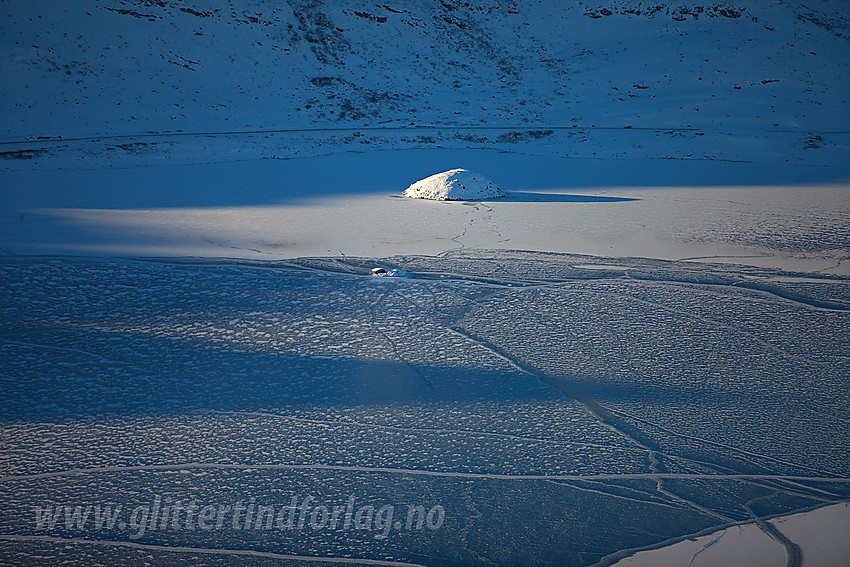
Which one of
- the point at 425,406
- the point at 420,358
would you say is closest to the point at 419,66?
the point at 420,358

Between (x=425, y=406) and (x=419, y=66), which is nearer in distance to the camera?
(x=425, y=406)

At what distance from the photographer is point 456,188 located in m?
3.63

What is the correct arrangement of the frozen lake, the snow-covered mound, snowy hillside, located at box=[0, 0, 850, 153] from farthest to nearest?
snowy hillside, located at box=[0, 0, 850, 153], the snow-covered mound, the frozen lake

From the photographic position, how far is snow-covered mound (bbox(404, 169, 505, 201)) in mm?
3613


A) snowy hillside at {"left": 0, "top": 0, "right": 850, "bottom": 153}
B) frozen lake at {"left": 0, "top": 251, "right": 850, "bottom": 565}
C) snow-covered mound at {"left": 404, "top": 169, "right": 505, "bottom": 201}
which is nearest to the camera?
frozen lake at {"left": 0, "top": 251, "right": 850, "bottom": 565}

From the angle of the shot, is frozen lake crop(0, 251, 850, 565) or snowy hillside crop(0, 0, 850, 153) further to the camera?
snowy hillside crop(0, 0, 850, 153)

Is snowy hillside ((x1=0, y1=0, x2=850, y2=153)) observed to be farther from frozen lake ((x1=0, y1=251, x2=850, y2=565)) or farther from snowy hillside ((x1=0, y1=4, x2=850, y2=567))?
frozen lake ((x1=0, y1=251, x2=850, y2=565))

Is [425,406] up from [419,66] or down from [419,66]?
down

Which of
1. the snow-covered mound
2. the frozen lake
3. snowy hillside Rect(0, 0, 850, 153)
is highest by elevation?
snowy hillside Rect(0, 0, 850, 153)

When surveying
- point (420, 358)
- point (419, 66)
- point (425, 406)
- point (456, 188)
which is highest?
point (419, 66)

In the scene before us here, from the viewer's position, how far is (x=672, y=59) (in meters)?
7.00

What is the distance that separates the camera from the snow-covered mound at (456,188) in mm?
3613

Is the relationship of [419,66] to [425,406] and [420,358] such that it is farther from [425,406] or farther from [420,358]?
[425,406]

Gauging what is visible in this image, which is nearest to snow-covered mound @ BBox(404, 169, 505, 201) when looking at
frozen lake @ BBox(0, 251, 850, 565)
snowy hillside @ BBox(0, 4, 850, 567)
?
snowy hillside @ BBox(0, 4, 850, 567)
